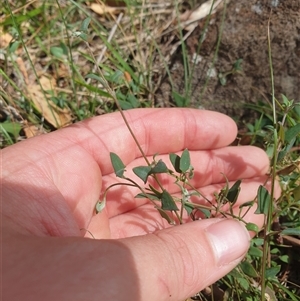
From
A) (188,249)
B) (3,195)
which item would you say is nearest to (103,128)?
(3,195)

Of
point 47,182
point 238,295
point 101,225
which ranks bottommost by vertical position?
point 238,295

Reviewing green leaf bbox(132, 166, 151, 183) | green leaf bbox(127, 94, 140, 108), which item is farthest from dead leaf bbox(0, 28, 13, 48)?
green leaf bbox(132, 166, 151, 183)

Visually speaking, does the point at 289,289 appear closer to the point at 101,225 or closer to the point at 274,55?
the point at 101,225

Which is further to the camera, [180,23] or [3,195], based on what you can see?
[180,23]

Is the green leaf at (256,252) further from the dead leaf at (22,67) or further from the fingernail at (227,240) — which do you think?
the dead leaf at (22,67)

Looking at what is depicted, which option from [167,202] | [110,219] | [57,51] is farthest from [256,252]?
[57,51]

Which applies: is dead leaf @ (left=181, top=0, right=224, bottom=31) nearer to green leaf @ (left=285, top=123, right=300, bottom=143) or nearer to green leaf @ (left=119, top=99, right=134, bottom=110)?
green leaf @ (left=119, top=99, right=134, bottom=110)

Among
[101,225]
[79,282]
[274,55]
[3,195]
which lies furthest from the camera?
[274,55]
